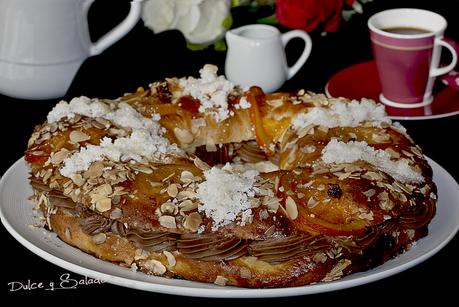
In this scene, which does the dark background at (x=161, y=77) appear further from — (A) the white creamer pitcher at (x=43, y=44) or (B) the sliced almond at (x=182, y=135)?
(B) the sliced almond at (x=182, y=135)

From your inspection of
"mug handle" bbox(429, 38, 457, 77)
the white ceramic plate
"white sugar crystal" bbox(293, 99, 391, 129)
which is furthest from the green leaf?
the white ceramic plate

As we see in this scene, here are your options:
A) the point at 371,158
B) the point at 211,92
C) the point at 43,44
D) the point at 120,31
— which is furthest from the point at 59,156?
the point at 120,31

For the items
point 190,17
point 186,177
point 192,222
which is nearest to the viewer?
point 192,222

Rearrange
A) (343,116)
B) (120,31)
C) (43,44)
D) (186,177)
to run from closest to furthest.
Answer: (186,177)
(343,116)
(43,44)
(120,31)

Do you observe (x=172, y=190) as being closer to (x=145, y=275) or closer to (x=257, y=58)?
(x=145, y=275)

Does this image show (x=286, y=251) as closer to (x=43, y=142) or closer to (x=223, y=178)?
(x=223, y=178)

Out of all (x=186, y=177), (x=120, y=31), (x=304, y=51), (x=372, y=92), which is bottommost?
(x=372, y=92)

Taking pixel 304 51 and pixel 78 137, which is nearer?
pixel 78 137
